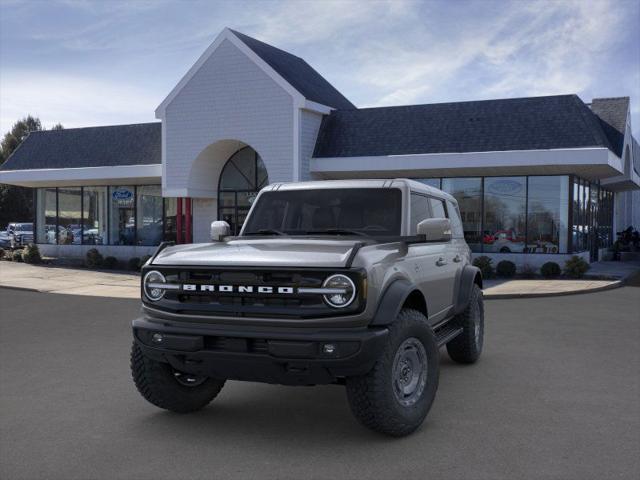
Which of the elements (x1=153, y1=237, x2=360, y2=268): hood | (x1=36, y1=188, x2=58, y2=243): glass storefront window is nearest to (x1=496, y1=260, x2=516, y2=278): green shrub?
(x1=153, y1=237, x2=360, y2=268): hood

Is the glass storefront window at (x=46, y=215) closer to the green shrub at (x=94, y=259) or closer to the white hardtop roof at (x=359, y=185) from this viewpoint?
the green shrub at (x=94, y=259)

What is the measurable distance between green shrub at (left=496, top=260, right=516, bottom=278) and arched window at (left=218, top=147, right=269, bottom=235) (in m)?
9.27

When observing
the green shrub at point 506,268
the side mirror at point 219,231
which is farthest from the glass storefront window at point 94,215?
the side mirror at point 219,231

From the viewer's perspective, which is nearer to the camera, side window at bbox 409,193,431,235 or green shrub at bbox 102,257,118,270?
side window at bbox 409,193,431,235

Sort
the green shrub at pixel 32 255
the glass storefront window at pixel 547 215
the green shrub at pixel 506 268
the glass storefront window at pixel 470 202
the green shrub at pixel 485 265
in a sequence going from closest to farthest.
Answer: the green shrub at pixel 485 265, the green shrub at pixel 506 268, the glass storefront window at pixel 547 215, the glass storefront window at pixel 470 202, the green shrub at pixel 32 255

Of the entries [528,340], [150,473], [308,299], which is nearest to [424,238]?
[308,299]

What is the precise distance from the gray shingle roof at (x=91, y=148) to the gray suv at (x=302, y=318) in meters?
21.4

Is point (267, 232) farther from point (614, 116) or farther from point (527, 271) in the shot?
point (614, 116)

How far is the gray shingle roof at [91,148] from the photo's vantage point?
26828mm

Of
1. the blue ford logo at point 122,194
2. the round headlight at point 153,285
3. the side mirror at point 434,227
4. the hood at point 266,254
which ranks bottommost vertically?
the round headlight at point 153,285

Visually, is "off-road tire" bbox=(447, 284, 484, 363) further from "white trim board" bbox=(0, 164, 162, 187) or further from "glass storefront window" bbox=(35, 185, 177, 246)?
"glass storefront window" bbox=(35, 185, 177, 246)

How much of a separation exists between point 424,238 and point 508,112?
656 inches

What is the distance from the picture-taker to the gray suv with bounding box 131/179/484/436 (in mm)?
4711

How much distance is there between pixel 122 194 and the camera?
A: 28.2 meters
